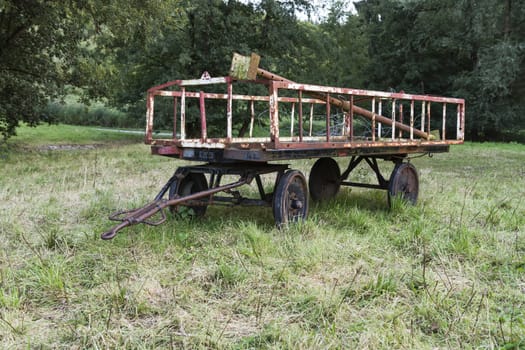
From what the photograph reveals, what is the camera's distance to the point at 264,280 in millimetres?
3879

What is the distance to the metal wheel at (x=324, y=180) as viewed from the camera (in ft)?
24.2

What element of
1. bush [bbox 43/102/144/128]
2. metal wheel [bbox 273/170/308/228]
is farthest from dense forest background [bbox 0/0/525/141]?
metal wheel [bbox 273/170/308/228]

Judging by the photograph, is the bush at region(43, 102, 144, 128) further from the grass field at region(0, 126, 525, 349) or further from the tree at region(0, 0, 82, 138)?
the grass field at region(0, 126, 525, 349)

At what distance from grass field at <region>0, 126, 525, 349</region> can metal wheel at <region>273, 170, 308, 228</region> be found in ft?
0.67

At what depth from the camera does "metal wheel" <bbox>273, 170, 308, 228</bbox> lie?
5113 millimetres

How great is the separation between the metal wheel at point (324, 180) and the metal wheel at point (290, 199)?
1908mm

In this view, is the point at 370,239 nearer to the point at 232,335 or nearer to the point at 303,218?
the point at 303,218

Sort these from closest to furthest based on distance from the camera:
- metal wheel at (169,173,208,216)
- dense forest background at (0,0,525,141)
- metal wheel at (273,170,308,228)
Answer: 1. metal wheel at (273,170,308,228)
2. metal wheel at (169,173,208,216)
3. dense forest background at (0,0,525,141)

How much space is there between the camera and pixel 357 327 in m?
3.10

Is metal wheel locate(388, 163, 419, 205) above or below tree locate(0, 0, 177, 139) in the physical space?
below

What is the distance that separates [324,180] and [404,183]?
1223 millimetres

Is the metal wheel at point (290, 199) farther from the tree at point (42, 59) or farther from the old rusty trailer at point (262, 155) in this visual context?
the tree at point (42, 59)

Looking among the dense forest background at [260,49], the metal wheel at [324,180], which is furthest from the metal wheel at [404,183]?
the dense forest background at [260,49]

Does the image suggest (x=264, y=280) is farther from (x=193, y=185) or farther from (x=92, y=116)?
(x=92, y=116)
